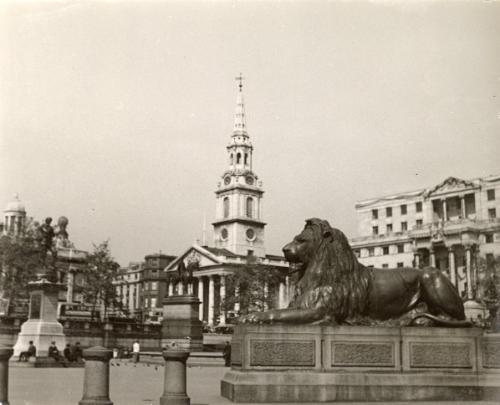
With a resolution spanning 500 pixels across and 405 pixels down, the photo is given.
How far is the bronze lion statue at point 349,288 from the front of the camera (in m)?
12.4

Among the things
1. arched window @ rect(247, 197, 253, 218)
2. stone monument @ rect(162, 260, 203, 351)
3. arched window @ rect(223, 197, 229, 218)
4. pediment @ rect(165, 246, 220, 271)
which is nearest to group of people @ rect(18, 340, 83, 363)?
stone monument @ rect(162, 260, 203, 351)

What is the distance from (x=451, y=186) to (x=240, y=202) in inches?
1784

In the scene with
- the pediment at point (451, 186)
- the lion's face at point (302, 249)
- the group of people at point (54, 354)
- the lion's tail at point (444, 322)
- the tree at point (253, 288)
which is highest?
the pediment at point (451, 186)

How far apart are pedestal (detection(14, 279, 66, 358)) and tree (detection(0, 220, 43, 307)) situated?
33996 millimetres

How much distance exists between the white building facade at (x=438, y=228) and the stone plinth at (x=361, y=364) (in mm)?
69188

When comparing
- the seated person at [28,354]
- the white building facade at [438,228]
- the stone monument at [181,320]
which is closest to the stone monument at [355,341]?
the seated person at [28,354]

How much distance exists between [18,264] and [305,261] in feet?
196

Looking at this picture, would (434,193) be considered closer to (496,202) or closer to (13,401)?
(496,202)

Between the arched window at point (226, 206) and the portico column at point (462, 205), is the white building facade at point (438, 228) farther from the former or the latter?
the arched window at point (226, 206)

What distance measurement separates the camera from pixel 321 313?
40.1ft

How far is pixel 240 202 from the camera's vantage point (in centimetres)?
13412

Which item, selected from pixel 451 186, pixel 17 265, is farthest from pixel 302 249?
pixel 451 186

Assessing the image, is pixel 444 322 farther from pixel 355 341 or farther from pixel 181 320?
pixel 181 320

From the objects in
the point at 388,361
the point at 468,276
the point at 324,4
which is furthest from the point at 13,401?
the point at 468,276
